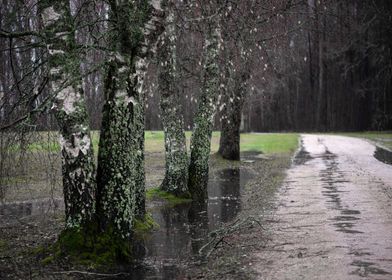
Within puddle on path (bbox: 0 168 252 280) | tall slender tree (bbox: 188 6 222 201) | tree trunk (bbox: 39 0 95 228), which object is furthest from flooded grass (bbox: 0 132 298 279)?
tall slender tree (bbox: 188 6 222 201)

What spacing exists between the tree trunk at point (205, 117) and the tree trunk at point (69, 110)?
639cm

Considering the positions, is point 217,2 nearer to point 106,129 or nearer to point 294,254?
point 106,129

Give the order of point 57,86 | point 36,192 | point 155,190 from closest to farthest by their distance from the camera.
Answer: point 57,86, point 155,190, point 36,192

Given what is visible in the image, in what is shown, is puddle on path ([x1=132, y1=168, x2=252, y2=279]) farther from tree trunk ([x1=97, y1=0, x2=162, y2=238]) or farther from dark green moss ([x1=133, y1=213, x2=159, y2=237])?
tree trunk ([x1=97, y1=0, x2=162, y2=238])

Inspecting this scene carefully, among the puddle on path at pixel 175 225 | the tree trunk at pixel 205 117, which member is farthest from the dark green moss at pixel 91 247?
the tree trunk at pixel 205 117

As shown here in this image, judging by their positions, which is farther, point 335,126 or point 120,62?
point 335,126

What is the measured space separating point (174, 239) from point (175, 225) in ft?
4.77

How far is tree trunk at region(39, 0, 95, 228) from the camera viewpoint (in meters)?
8.59

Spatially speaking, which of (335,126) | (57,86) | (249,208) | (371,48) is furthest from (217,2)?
(335,126)

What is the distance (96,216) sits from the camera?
891cm

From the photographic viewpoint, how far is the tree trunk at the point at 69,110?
8.59 m

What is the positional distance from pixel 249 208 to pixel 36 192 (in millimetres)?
7883

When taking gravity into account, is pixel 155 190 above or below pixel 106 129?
below

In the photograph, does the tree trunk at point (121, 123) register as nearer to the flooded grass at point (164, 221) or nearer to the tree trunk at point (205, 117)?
the flooded grass at point (164, 221)
